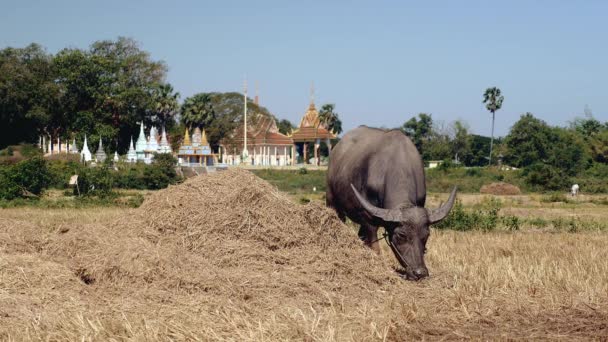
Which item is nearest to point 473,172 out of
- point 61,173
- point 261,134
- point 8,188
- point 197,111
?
point 261,134

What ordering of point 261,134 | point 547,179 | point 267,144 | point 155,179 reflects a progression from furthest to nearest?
point 261,134, point 267,144, point 547,179, point 155,179

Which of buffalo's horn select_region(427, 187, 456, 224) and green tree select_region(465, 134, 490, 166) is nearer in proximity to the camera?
buffalo's horn select_region(427, 187, 456, 224)

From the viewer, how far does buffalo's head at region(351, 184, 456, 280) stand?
6.72 metres

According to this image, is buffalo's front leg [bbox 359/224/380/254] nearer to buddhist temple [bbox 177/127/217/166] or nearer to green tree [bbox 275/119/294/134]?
buddhist temple [bbox 177/127/217/166]

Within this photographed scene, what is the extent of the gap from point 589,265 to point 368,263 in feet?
9.47

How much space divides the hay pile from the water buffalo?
313mm

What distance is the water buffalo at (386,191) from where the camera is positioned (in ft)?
22.3

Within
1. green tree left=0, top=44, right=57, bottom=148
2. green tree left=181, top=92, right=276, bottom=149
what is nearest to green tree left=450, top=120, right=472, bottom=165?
green tree left=181, top=92, right=276, bottom=149

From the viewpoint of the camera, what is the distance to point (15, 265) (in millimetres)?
5949

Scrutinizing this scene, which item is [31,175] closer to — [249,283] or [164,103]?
[249,283]

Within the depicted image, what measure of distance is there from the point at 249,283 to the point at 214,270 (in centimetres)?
37

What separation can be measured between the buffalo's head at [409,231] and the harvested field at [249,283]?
22cm

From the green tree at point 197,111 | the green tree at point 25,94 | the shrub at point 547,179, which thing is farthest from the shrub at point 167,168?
the green tree at point 197,111

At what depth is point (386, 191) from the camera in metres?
7.45
